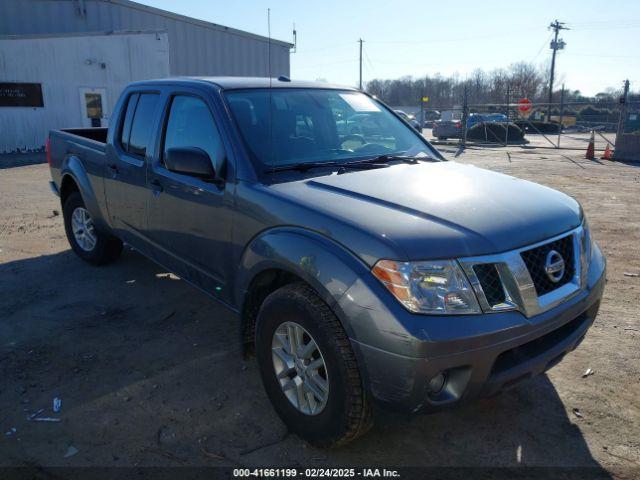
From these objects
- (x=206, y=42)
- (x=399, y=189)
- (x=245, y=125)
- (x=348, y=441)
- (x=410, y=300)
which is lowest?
(x=348, y=441)

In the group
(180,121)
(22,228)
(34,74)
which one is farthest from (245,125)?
(34,74)

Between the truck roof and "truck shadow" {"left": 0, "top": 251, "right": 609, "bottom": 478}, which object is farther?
the truck roof

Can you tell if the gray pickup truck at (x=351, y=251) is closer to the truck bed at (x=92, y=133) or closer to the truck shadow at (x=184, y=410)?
the truck shadow at (x=184, y=410)

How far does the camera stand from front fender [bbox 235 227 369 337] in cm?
233

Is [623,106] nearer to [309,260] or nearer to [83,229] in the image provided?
[83,229]

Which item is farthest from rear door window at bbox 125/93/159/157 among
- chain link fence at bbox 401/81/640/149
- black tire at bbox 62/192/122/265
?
chain link fence at bbox 401/81/640/149

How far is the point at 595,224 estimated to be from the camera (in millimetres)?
7340

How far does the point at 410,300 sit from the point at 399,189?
82 centimetres

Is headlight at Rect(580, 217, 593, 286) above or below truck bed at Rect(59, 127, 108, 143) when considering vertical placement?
below

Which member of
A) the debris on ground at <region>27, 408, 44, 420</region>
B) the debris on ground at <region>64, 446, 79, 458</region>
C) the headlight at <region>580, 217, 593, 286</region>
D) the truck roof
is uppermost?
the truck roof

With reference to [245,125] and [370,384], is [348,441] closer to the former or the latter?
[370,384]

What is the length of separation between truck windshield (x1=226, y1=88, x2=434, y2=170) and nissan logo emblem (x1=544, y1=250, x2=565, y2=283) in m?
1.46

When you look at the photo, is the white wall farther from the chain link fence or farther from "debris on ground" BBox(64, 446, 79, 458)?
"debris on ground" BBox(64, 446, 79, 458)

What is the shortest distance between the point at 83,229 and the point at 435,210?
439 centimetres
